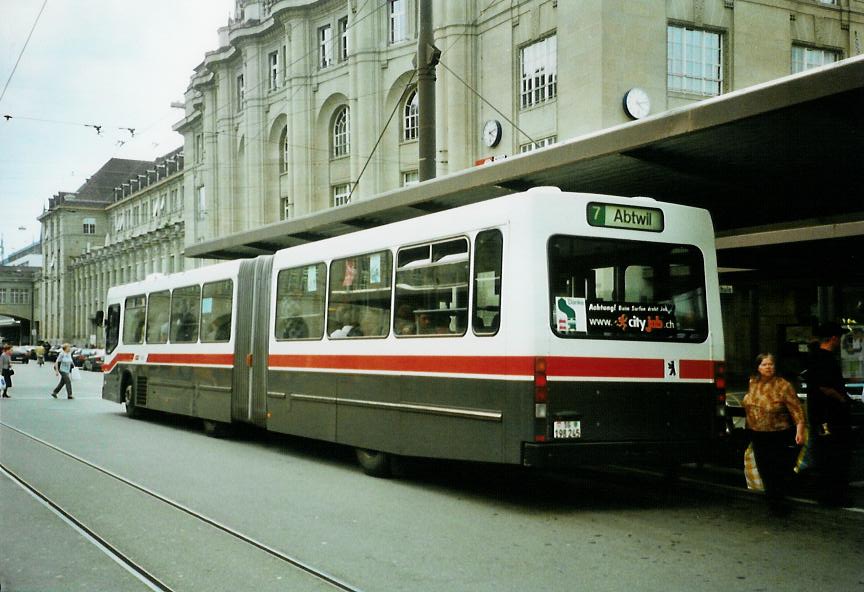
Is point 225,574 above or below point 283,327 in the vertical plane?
below

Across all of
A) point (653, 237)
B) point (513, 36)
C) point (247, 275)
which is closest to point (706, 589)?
point (653, 237)

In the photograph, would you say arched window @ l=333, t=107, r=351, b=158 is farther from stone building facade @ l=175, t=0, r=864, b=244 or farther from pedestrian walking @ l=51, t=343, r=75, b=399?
pedestrian walking @ l=51, t=343, r=75, b=399

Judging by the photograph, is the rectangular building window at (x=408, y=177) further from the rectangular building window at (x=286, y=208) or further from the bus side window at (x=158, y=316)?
the bus side window at (x=158, y=316)

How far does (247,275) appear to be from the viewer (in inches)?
603

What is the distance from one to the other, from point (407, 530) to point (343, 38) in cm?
3685

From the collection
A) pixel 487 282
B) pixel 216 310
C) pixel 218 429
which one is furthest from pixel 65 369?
pixel 487 282

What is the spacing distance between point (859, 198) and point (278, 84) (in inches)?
1481

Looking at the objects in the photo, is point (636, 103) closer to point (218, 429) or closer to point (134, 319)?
point (134, 319)

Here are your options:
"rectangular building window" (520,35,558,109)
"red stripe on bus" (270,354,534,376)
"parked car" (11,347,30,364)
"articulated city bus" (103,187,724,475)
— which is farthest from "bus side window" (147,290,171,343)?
"parked car" (11,347,30,364)

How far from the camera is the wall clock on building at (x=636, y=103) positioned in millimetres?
27406

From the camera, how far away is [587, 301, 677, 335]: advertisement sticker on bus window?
9.27 meters

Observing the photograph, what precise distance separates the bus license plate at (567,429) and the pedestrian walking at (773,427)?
176cm

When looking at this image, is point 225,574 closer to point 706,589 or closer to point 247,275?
point 706,589

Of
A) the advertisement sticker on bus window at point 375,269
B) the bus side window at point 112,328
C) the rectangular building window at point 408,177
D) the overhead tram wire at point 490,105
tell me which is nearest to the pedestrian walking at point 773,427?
the advertisement sticker on bus window at point 375,269
